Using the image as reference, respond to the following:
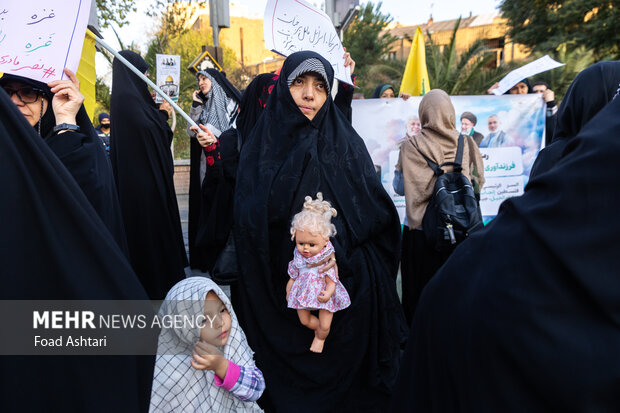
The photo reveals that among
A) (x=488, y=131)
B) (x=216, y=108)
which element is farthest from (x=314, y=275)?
(x=488, y=131)

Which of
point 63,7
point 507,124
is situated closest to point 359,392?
point 63,7

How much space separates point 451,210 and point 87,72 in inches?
93.3

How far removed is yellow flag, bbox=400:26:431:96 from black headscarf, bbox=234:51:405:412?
115 inches

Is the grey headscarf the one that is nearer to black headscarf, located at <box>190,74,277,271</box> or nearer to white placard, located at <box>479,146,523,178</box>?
black headscarf, located at <box>190,74,277,271</box>

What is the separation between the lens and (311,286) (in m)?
2.20

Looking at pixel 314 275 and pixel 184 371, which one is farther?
pixel 314 275

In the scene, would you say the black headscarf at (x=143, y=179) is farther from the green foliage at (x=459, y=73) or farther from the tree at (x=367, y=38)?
the tree at (x=367, y=38)

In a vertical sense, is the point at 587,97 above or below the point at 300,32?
below

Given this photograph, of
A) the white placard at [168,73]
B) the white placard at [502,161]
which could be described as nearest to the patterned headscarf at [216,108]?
the white placard at [168,73]

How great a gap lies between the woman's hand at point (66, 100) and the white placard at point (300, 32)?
1.29m

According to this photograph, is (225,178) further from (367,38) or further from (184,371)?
(367,38)

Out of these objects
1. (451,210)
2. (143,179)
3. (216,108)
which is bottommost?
(451,210)

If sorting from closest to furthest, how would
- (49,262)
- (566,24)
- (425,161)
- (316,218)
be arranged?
1. (49,262)
2. (316,218)
3. (425,161)
4. (566,24)

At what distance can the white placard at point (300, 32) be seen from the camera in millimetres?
2904
